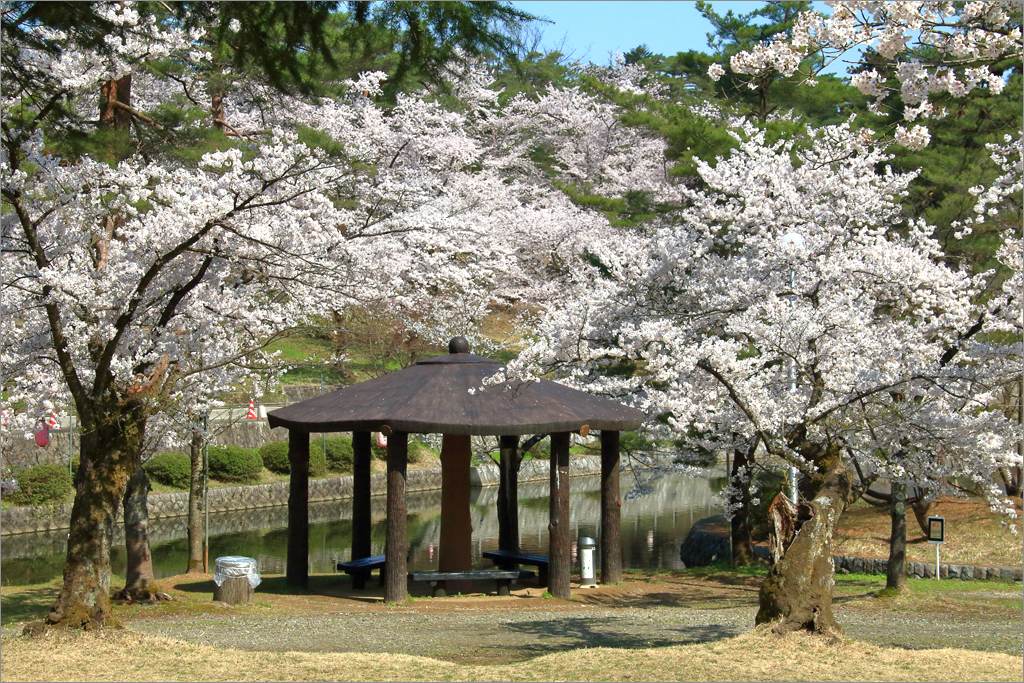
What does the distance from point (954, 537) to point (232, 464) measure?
18166 millimetres

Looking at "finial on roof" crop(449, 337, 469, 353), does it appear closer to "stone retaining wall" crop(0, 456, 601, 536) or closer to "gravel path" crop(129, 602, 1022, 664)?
"gravel path" crop(129, 602, 1022, 664)

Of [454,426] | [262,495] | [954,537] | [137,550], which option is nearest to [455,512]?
[454,426]

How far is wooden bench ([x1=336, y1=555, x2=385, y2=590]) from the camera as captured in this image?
15.7m

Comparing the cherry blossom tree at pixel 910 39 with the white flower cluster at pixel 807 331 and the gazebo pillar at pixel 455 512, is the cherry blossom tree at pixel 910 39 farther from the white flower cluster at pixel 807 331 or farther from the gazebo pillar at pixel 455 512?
the gazebo pillar at pixel 455 512

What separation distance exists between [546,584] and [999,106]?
1296cm

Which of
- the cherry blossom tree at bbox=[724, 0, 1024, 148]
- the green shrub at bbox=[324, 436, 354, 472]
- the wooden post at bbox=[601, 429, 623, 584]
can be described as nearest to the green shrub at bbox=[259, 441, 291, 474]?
the green shrub at bbox=[324, 436, 354, 472]

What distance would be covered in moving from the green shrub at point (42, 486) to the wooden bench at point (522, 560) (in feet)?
39.9

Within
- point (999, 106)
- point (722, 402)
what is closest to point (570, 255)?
point (999, 106)

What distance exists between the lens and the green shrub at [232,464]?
1158 inches

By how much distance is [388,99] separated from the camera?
116 ft

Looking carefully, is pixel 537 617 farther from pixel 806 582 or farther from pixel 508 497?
pixel 508 497

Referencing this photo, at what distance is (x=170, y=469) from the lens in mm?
28047

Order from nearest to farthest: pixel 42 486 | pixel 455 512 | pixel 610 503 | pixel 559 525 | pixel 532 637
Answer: pixel 532 637
pixel 559 525
pixel 455 512
pixel 610 503
pixel 42 486

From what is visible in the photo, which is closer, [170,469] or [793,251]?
[793,251]
